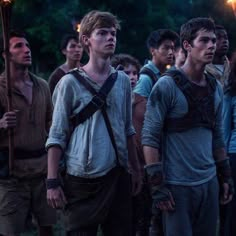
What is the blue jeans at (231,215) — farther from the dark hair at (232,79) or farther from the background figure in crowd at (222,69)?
the dark hair at (232,79)

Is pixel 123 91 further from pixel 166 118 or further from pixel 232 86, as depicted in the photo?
pixel 232 86

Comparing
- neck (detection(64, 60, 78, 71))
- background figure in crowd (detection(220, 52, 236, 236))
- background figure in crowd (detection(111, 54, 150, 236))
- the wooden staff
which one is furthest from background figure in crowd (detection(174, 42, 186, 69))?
the wooden staff

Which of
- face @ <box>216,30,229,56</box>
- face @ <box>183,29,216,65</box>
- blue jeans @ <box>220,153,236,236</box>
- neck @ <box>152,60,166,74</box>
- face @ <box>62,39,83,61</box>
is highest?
face @ <box>62,39,83,61</box>

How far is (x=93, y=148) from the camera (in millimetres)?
4398

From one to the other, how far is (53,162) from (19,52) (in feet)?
6.25

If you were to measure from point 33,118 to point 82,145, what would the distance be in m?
1.51

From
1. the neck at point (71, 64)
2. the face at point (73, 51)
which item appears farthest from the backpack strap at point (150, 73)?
the face at point (73, 51)

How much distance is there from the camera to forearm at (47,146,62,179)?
14.4 feet

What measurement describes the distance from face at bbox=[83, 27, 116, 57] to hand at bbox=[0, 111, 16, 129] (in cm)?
121

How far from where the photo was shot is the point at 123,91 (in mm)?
4715

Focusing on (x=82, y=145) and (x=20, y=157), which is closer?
(x=82, y=145)

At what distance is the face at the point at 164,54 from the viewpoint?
672 cm

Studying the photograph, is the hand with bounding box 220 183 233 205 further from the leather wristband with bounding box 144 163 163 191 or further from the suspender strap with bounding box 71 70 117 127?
the suspender strap with bounding box 71 70 117 127

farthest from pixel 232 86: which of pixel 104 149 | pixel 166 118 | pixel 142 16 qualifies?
pixel 142 16
